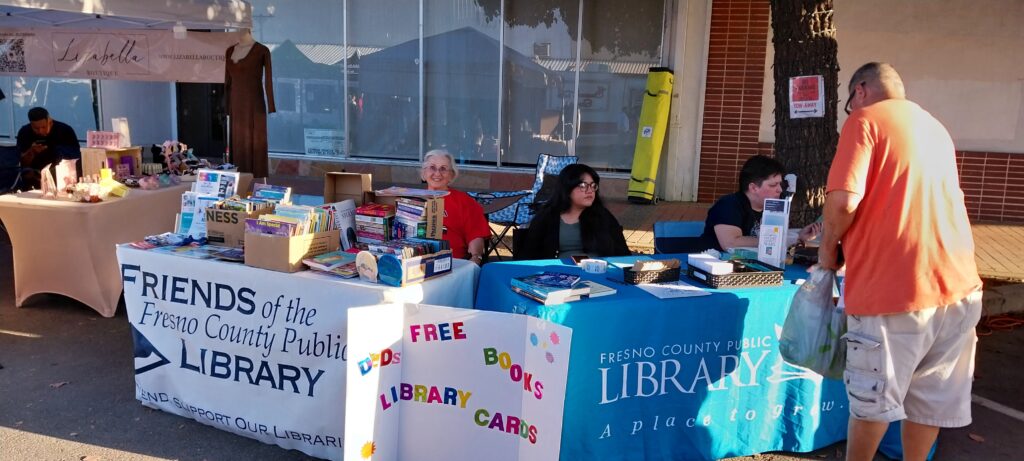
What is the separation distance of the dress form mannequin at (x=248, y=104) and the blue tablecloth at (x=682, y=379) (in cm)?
446

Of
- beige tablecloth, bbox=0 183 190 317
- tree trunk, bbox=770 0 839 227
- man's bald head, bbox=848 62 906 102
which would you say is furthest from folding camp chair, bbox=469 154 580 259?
man's bald head, bbox=848 62 906 102

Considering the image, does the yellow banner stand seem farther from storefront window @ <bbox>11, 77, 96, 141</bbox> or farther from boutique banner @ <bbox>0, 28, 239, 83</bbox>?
storefront window @ <bbox>11, 77, 96, 141</bbox>

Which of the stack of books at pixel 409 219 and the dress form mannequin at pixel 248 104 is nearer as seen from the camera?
the stack of books at pixel 409 219

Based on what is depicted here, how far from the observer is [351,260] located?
11.7 ft

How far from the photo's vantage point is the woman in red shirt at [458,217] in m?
4.66

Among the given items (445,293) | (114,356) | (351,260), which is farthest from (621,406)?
(114,356)

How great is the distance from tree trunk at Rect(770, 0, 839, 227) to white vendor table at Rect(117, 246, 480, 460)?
2447 mm

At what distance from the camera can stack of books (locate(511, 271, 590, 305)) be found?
3.12 m

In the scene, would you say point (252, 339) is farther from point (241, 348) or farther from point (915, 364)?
point (915, 364)

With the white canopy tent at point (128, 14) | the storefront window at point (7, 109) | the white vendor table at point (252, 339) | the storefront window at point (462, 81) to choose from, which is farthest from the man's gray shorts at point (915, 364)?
the storefront window at point (7, 109)

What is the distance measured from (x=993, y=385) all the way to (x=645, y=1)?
664 cm

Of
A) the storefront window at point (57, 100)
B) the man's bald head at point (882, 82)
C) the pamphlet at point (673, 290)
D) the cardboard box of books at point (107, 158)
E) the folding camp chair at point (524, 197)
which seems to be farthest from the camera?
the storefront window at point (57, 100)

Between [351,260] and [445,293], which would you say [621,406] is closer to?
[445,293]

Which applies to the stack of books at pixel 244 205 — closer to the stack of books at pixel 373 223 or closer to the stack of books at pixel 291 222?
the stack of books at pixel 291 222
